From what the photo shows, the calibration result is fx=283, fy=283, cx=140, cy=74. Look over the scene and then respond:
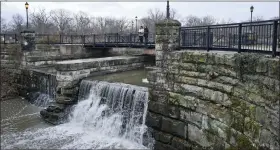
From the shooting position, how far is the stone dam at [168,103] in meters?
5.84

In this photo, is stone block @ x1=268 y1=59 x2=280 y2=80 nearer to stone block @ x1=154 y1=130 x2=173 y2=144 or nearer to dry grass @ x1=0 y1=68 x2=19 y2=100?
stone block @ x1=154 y1=130 x2=173 y2=144

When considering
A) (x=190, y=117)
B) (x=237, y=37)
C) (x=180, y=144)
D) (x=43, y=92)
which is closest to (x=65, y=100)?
(x=43, y=92)

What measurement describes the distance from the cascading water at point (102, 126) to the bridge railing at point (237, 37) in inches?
102

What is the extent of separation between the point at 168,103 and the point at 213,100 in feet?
6.17

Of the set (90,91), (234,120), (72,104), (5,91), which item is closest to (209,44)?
(234,120)

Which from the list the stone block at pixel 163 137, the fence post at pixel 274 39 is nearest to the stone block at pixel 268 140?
the fence post at pixel 274 39

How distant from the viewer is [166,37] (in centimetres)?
954

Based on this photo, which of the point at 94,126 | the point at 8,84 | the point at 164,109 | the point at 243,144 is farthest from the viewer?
the point at 8,84

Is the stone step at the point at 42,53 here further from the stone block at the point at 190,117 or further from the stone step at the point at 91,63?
the stone block at the point at 190,117

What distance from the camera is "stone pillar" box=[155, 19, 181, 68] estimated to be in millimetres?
9406

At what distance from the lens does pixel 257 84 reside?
579 cm

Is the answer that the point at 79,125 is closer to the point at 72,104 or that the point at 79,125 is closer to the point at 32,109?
the point at 72,104

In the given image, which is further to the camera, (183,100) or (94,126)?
(94,126)

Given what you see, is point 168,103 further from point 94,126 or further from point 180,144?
point 94,126
